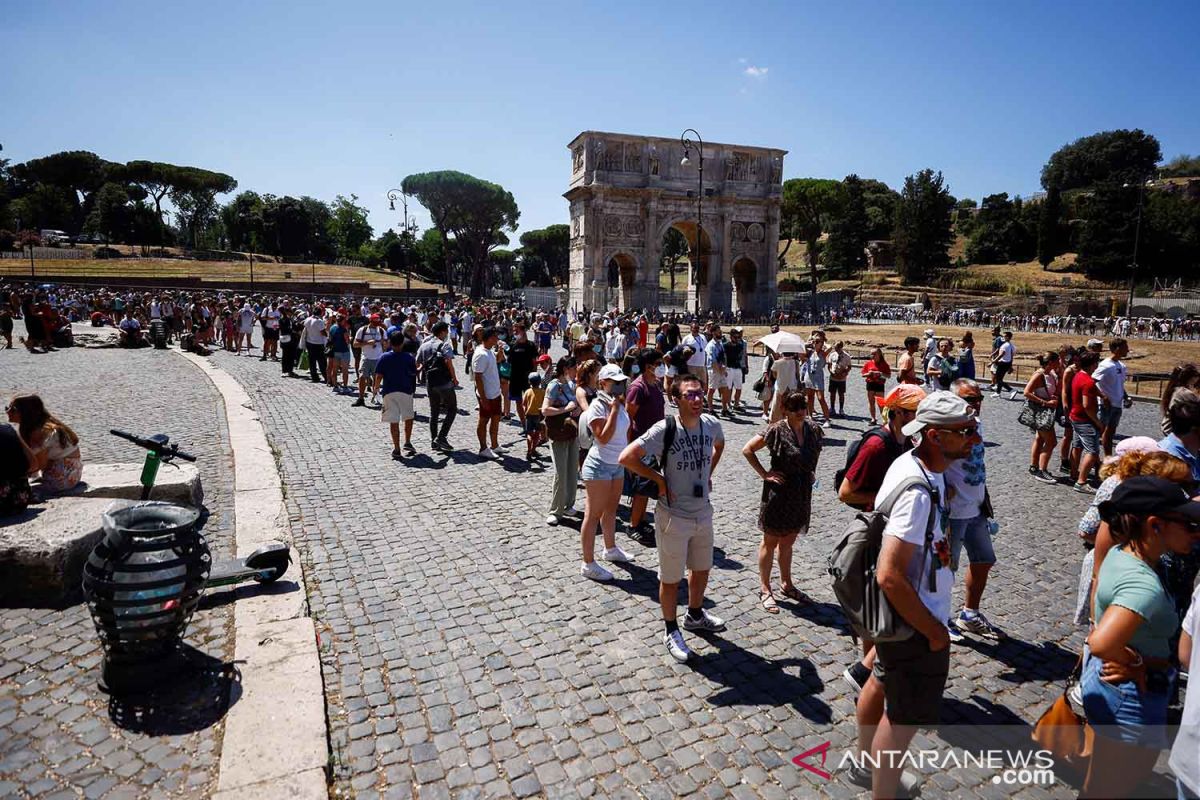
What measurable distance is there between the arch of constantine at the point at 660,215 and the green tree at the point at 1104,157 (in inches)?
2458

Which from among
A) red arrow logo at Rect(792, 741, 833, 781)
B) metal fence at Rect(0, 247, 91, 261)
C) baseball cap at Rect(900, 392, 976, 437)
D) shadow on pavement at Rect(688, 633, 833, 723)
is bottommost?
red arrow logo at Rect(792, 741, 833, 781)

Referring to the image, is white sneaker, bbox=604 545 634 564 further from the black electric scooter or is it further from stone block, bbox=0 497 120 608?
stone block, bbox=0 497 120 608

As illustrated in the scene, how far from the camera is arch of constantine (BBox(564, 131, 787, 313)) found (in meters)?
41.8

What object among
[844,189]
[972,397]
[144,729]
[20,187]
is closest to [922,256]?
[844,189]

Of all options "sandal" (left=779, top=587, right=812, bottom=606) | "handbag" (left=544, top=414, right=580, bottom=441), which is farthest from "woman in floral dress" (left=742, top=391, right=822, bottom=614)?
"handbag" (left=544, top=414, right=580, bottom=441)

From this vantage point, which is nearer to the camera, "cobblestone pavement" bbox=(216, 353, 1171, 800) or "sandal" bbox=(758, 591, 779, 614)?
"cobblestone pavement" bbox=(216, 353, 1171, 800)

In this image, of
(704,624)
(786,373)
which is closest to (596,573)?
(704,624)

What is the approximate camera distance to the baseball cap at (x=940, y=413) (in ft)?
8.32

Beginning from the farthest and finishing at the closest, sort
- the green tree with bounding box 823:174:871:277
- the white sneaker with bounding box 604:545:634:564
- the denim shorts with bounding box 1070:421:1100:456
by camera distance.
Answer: the green tree with bounding box 823:174:871:277, the denim shorts with bounding box 1070:421:1100:456, the white sneaker with bounding box 604:545:634:564

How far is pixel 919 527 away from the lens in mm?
2432

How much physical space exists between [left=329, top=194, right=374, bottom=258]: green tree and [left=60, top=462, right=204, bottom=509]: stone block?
91.1m

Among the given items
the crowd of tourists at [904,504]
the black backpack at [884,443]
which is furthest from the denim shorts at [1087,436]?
the black backpack at [884,443]

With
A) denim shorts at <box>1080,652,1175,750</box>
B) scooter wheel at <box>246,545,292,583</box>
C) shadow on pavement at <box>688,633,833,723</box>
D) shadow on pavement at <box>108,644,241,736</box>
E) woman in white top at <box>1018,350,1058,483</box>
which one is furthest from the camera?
woman in white top at <box>1018,350,1058,483</box>

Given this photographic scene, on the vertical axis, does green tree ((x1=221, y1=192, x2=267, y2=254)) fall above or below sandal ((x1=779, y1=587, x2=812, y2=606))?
above
